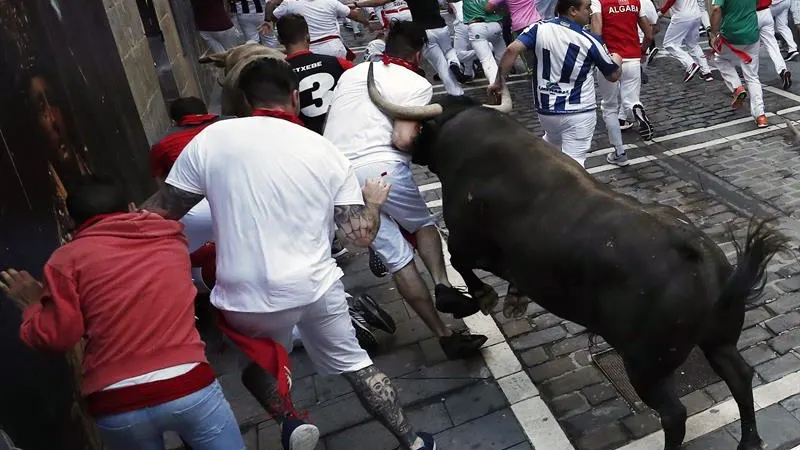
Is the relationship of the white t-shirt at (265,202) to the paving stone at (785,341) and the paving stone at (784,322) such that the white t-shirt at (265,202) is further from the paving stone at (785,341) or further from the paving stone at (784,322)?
the paving stone at (784,322)

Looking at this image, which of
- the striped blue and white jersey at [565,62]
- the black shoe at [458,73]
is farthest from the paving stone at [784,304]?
the black shoe at [458,73]

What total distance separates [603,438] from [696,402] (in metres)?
0.68

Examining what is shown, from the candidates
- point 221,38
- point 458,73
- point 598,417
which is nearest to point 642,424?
point 598,417

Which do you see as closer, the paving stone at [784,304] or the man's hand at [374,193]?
the man's hand at [374,193]

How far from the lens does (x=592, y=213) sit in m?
3.26

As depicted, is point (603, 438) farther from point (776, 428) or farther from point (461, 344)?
point (461, 344)

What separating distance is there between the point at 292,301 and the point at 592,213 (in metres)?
1.56

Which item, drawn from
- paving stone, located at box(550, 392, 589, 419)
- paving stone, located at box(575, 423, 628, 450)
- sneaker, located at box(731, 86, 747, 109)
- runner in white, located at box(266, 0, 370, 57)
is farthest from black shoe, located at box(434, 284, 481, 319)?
sneaker, located at box(731, 86, 747, 109)

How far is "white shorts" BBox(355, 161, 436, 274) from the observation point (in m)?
4.27

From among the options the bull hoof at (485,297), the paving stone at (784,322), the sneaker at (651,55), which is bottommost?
the sneaker at (651,55)

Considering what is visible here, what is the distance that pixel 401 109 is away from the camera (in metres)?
4.16

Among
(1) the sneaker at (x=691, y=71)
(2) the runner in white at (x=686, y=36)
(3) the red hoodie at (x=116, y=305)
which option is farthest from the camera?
(1) the sneaker at (x=691, y=71)

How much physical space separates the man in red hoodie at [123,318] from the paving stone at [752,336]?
11.7ft

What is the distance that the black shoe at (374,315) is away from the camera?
483cm
